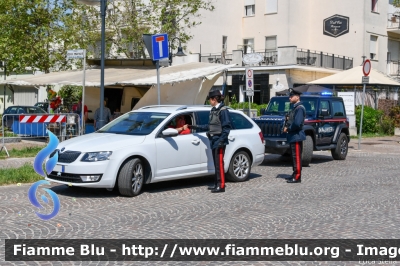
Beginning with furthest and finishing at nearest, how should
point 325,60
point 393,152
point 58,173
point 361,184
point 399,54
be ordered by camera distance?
point 399,54 < point 325,60 < point 393,152 < point 361,184 < point 58,173

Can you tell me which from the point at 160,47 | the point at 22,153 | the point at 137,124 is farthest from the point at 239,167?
the point at 22,153

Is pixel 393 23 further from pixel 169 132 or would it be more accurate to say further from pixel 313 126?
pixel 169 132

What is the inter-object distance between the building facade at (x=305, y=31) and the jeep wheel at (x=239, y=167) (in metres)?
23.9

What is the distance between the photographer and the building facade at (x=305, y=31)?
38.3 m

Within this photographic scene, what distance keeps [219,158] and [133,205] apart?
6.87 ft

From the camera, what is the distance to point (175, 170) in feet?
37.0

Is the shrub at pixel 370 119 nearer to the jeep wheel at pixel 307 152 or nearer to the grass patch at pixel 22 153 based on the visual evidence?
the jeep wheel at pixel 307 152

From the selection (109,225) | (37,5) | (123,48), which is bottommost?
(109,225)

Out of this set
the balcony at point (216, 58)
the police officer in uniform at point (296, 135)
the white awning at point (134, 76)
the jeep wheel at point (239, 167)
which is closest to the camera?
the jeep wheel at point (239, 167)

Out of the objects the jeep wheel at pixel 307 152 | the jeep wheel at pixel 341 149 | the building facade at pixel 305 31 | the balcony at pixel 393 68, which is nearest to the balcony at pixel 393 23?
the building facade at pixel 305 31

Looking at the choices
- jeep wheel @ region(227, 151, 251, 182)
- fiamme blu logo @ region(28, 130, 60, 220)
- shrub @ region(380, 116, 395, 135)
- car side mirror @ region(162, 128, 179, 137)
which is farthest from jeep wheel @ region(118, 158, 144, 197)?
shrub @ region(380, 116, 395, 135)

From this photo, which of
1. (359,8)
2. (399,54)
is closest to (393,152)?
(359,8)

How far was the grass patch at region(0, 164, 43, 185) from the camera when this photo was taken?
1233 centimetres

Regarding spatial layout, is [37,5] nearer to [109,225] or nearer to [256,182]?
[256,182]
